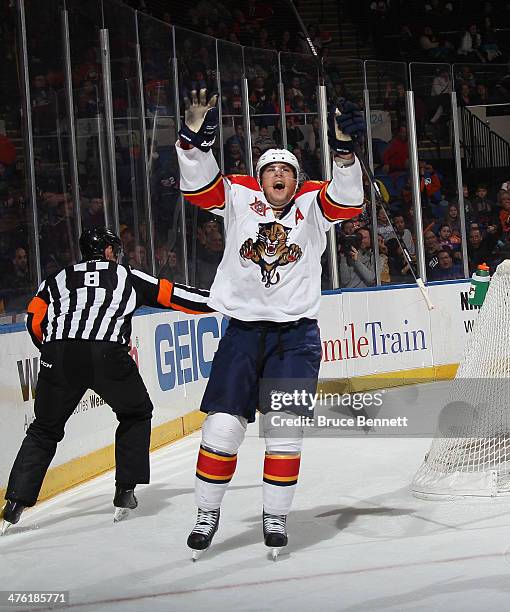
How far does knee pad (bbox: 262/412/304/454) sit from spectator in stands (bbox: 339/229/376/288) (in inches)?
212

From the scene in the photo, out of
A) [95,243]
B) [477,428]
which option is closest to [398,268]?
[477,428]

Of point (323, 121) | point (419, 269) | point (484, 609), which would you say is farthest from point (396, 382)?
point (484, 609)

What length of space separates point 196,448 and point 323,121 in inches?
146

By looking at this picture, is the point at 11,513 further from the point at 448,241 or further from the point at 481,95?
the point at 481,95

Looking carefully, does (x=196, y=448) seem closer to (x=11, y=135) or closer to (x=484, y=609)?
(x=11, y=135)

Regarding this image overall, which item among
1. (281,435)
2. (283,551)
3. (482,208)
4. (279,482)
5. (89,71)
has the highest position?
(89,71)

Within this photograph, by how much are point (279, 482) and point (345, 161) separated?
1.15 m

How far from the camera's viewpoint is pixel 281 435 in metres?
4.28

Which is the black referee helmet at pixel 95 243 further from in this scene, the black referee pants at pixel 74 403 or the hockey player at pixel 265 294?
the hockey player at pixel 265 294

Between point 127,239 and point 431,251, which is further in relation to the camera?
point 431,251

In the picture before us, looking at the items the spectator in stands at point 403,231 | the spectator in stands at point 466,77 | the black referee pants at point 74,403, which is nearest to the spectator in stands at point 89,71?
the black referee pants at point 74,403

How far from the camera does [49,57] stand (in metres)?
6.73

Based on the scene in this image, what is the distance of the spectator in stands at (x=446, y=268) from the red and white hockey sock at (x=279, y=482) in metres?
6.36

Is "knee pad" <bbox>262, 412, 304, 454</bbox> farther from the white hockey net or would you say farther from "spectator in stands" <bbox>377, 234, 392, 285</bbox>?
"spectator in stands" <bbox>377, 234, 392, 285</bbox>
